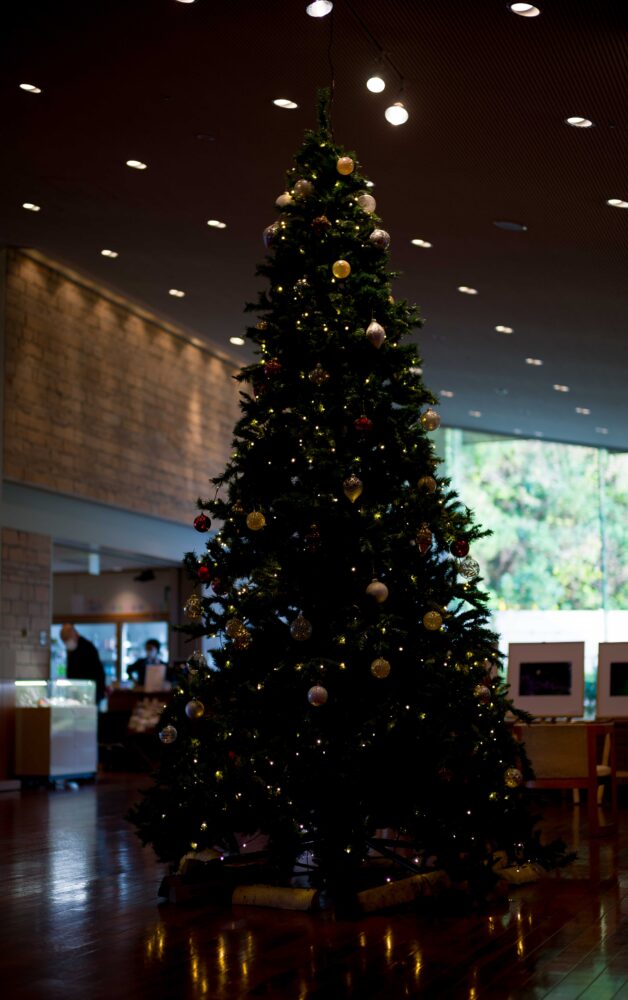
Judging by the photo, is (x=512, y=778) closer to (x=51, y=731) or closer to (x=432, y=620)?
(x=432, y=620)

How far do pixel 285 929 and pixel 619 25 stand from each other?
15.4ft

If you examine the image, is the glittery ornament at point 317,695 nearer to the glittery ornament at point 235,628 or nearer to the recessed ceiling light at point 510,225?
the glittery ornament at point 235,628

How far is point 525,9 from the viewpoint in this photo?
6281mm

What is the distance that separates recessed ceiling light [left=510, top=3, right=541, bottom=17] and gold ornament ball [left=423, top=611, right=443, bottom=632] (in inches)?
125

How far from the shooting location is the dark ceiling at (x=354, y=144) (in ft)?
22.4

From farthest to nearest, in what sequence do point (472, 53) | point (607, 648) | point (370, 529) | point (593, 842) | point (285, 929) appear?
point (607, 648) < point (593, 842) < point (472, 53) < point (370, 529) < point (285, 929)

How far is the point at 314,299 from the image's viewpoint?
5715 mm

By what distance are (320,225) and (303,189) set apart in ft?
0.77

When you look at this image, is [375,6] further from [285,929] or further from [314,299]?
[285,929]

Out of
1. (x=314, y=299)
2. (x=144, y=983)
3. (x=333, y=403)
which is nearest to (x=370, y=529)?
(x=333, y=403)

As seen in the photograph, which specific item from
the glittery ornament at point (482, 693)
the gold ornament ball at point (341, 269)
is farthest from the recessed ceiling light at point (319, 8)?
the glittery ornament at point (482, 693)

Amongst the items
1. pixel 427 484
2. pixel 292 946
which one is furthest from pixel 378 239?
pixel 292 946

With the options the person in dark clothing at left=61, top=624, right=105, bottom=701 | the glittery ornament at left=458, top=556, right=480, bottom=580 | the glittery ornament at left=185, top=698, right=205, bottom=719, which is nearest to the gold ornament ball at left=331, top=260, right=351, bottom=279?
the glittery ornament at left=458, top=556, right=480, bottom=580

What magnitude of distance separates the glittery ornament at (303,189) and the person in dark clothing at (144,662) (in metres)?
10.4
